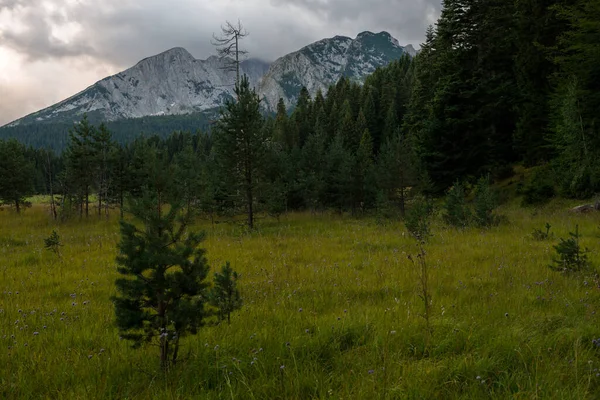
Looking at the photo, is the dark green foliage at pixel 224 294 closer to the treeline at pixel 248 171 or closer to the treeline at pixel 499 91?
the treeline at pixel 248 171

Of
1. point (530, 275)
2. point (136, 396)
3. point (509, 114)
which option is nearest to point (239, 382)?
point (136, 396)

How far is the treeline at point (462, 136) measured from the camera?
56.1ft

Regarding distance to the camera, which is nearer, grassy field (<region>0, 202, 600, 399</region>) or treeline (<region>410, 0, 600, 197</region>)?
grassy field (<region>0, 202, 600, 399</region>)

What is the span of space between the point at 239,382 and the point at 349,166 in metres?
21.7

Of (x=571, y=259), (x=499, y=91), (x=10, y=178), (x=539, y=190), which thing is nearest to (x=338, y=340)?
(x=571, y=259)

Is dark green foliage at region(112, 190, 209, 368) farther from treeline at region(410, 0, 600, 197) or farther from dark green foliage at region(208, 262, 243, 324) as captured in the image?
treeline at region(410, 0, 600, 197)

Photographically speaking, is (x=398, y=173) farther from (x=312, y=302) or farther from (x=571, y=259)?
(x=312, y=302)

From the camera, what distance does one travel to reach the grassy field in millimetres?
2584

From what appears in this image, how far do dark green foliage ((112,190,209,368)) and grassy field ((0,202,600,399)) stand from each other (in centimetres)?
44

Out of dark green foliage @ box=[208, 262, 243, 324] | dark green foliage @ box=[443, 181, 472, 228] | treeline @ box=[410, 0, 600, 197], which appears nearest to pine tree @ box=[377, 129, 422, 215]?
treeline @ box=[410, 0, 600, 197]

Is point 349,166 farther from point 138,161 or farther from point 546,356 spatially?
point 138,161

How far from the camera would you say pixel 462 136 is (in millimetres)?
24672

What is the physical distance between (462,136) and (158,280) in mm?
26363

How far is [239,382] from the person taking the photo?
8.68 feet
